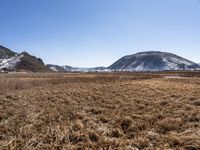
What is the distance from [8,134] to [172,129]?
22.2ft

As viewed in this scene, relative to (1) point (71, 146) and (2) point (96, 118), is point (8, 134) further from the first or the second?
(2) point (96, 118)

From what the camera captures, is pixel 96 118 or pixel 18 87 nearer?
pixel 96 118

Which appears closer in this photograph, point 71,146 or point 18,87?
point 71,146

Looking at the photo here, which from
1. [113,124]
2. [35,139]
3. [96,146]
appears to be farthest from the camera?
[113,124]

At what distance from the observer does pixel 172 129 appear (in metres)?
9.26

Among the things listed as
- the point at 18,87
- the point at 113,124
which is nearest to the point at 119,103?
the point at 113,124

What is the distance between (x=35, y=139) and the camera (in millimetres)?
8586

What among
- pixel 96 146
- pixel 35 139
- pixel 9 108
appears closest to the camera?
pixel 96 146

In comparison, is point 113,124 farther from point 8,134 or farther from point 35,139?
point 8,134

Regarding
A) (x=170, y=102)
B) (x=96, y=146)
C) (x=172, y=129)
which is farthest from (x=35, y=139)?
(x=170, y=102)

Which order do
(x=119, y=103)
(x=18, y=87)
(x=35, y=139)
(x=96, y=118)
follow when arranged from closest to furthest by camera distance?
(x=35, y=139) < (x=96, y=118) < (x=119, y=103) < (x=18, y=87)

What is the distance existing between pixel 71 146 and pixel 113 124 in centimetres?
294

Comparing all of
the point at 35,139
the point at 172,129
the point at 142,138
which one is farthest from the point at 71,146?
the point at 172,129

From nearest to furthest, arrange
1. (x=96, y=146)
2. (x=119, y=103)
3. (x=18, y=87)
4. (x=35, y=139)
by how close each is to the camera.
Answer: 1. (x=96, y=146)
2. (x=35, y=139)
3. (x=119, y=103)
4. (x=18, y=87)
